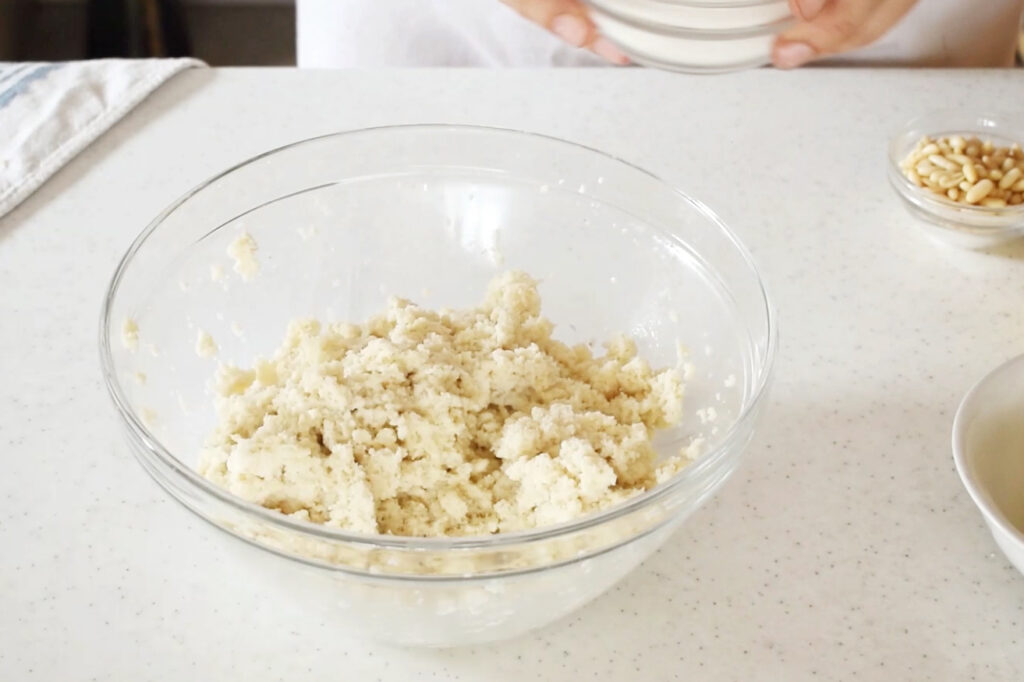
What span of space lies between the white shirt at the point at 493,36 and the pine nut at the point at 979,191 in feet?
1.32

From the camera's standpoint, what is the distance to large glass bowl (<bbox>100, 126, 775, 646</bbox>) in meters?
0.66

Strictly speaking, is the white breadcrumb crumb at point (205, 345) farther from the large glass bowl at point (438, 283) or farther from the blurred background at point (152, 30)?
the blurred background at point (152, 30)

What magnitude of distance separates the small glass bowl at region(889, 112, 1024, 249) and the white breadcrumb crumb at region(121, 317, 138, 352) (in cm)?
82

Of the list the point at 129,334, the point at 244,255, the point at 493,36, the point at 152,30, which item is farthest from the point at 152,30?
the point at 129,334

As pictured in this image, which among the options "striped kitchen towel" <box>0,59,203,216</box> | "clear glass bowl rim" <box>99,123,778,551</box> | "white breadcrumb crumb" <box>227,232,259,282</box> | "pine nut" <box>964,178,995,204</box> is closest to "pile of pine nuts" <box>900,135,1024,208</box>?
"pine nut" <box>964,178,995,204</box>

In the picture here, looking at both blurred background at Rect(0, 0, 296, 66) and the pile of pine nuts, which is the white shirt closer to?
the pile of pine nuts

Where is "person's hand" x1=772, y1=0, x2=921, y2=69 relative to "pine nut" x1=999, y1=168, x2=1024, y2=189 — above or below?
above

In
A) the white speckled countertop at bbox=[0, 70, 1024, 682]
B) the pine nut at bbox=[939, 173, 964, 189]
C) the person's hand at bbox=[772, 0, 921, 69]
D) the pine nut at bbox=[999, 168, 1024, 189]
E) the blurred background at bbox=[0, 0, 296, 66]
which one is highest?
the person's hand at bbox=[772, 0, 921, 69]

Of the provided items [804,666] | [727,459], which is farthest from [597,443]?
[804,666]

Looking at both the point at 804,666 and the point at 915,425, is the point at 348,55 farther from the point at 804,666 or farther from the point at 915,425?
the point at 804,666

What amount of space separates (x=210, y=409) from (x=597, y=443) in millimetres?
330

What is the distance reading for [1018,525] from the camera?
31.3 inches

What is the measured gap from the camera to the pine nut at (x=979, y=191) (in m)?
1.08

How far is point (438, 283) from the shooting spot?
978mm
